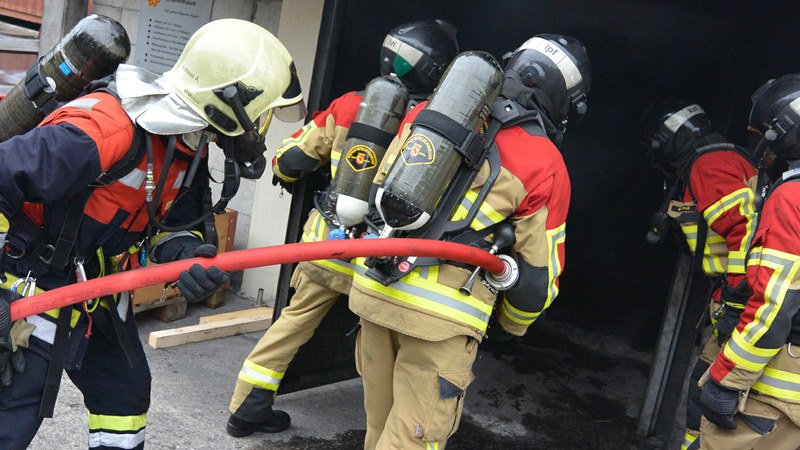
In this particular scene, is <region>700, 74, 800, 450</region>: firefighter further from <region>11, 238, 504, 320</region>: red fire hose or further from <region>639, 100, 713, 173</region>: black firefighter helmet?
<region>11, 238, 504, 320</region>: red fire hose

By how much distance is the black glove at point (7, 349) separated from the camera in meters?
2.16

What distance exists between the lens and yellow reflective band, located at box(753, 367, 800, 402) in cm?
305

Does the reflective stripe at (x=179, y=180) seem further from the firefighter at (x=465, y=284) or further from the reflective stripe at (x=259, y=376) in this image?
the reflective stripe at (x=259, y=376)

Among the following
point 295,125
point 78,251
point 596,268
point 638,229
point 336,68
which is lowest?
point 596,268

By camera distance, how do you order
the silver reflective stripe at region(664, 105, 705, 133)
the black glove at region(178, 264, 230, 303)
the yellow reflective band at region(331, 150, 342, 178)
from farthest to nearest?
1. the silver reflective stripe at region(664, 105, 705, 133)
2. the yellow reflective band at region(331, 150, 342, 178)
3. the black glove at region(178, 264, 230, 303)

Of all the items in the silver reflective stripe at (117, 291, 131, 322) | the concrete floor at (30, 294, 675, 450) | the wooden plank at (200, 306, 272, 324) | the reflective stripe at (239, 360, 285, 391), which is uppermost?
the silver reflective stripe at (117, 291, 131, 322)

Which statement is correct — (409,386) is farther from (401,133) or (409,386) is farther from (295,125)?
(295,125)

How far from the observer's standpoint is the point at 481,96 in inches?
110

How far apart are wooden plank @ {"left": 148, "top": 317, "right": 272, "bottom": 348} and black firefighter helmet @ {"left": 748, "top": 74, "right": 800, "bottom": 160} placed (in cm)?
330

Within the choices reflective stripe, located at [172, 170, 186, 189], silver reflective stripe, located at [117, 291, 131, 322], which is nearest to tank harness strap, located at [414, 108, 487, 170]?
reflective stripe, located at [172, 170, 186, 189]

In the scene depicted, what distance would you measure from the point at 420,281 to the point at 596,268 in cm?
424

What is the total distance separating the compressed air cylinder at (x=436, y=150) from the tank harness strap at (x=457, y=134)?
14 millimetres

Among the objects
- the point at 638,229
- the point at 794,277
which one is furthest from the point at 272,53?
the point at 638,229

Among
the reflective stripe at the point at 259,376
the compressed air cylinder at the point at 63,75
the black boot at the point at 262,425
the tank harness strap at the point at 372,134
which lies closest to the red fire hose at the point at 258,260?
the tank harness strap at the point at 372,134
